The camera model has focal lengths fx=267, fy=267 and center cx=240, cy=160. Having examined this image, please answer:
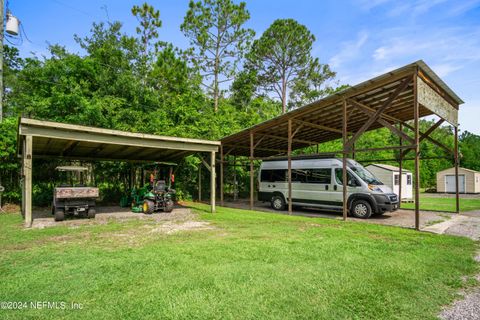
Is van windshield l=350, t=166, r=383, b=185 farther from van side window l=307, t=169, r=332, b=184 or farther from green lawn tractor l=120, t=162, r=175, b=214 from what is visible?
green lawn tractor l=120, t=162, r=175, b=214

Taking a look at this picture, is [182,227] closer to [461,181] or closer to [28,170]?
[28,170]

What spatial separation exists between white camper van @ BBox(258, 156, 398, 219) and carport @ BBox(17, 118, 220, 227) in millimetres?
3178

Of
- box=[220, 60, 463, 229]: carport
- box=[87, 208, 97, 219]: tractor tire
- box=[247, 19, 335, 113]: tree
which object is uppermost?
box=[247, 19, 335, 113]: tree

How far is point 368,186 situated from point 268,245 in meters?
5.62

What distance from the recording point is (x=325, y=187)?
1023cm

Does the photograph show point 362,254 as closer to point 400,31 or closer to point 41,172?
point 400,31

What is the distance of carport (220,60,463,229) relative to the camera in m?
7.38

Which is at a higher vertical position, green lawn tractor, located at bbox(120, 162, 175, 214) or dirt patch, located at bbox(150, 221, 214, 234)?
green lawn tractor, located at bbox(120, 162, 175, 214)

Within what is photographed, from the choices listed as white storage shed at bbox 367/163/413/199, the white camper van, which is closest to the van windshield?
the white camper van

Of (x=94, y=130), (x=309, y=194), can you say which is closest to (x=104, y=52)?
(x=94, y=130)

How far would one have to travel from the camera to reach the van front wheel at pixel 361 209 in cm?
910

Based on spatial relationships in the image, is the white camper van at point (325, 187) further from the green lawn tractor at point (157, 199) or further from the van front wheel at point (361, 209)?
the green lawn tractor at point (157, 199)

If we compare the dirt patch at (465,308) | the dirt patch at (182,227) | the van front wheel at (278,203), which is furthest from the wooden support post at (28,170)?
the van front wheel at (278,203)

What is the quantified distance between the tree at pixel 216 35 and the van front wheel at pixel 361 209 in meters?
13.1
